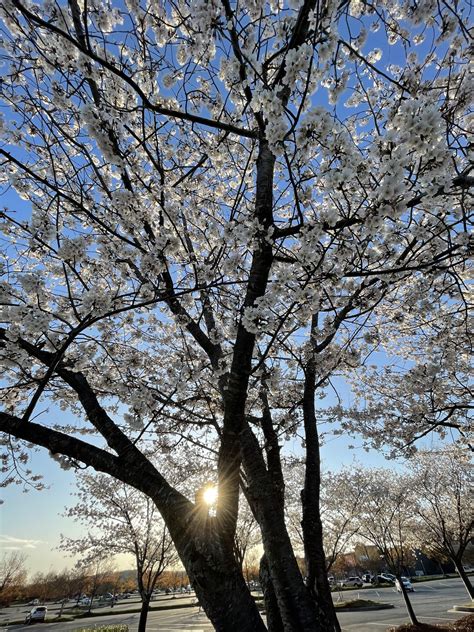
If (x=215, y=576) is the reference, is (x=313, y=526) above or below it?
above

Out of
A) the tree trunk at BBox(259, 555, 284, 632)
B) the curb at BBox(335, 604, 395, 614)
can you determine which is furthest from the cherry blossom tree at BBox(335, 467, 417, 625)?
the tree trunk at BBox(259, 555, 284, 632)

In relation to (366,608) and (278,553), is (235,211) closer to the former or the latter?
(278,553)

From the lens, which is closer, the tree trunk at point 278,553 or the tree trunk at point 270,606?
the tree trunk at point 278,553

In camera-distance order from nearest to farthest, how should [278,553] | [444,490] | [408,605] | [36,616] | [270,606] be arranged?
1. [278,553]
2. [270,606]
3. [408,605]
4. [444,490]
5. [36,616]

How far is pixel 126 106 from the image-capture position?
11.4ft

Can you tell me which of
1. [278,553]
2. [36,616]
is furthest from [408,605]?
[36,616]

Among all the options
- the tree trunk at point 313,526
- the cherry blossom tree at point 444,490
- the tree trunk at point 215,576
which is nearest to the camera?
the tree trunk at point 215,576

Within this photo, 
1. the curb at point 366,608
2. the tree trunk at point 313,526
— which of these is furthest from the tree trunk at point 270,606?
the curb at point 366,608

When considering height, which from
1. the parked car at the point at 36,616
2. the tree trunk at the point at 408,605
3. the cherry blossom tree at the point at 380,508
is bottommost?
the tree trunk at the point at 408,605

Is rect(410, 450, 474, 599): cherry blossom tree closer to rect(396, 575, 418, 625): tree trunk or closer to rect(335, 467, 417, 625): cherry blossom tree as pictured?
Answer: rect(335, 467, 417, 625): cherry blossom tree

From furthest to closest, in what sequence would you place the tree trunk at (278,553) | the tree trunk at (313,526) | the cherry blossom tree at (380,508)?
the cherry blossom tree at (380,508) < the tree trunk at (313,526) < the tree trunk at (278,553)

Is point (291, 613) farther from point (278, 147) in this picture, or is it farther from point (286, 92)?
point (286, 92)

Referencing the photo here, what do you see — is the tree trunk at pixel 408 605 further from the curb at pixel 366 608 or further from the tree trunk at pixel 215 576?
the tree trunk at pixel 215 576

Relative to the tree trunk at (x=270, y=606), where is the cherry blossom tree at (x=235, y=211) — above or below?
above
